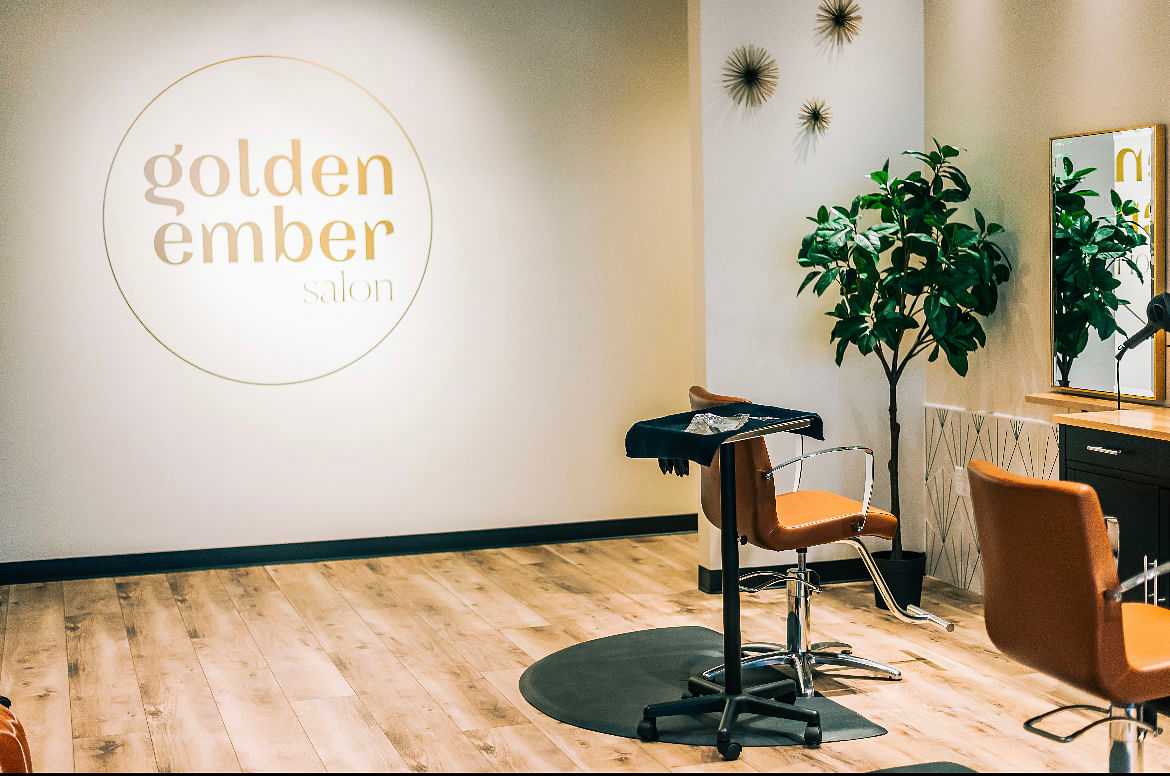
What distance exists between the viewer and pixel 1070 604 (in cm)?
290

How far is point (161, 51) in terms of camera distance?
6266 mm

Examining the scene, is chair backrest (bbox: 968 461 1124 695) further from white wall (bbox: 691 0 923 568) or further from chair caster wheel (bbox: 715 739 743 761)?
white wall (bbox: 691 0 923 568)

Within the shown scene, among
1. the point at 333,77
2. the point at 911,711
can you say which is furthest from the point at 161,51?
the point at 911,711

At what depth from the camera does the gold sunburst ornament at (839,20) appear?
5.89 m

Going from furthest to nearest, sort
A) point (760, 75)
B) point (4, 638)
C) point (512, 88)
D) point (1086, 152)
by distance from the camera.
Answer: point (512, 88)
point (760, 75)
point (4, 638)
point (1086, 152)

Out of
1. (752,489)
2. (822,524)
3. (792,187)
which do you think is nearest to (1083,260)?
(792,187)

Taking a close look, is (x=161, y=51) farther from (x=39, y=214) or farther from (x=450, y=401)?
(x=450, y=401)

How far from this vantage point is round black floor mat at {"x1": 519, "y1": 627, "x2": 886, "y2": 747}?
4062 mm

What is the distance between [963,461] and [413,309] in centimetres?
277

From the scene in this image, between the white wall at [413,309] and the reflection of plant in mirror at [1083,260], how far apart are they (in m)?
1.35

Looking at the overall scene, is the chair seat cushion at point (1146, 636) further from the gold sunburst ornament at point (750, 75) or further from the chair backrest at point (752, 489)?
the gold sunburst ornament at point (750, 75)

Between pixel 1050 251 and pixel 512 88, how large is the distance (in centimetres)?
289

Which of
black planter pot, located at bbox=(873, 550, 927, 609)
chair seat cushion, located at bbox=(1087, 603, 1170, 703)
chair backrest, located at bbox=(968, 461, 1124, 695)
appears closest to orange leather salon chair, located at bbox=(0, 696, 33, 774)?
chair backrest, located at bbox=(968, 461, 1124, 695)

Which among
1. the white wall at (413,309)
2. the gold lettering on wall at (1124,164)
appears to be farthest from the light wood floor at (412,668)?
the gold lettering on wall at (1124,164)
